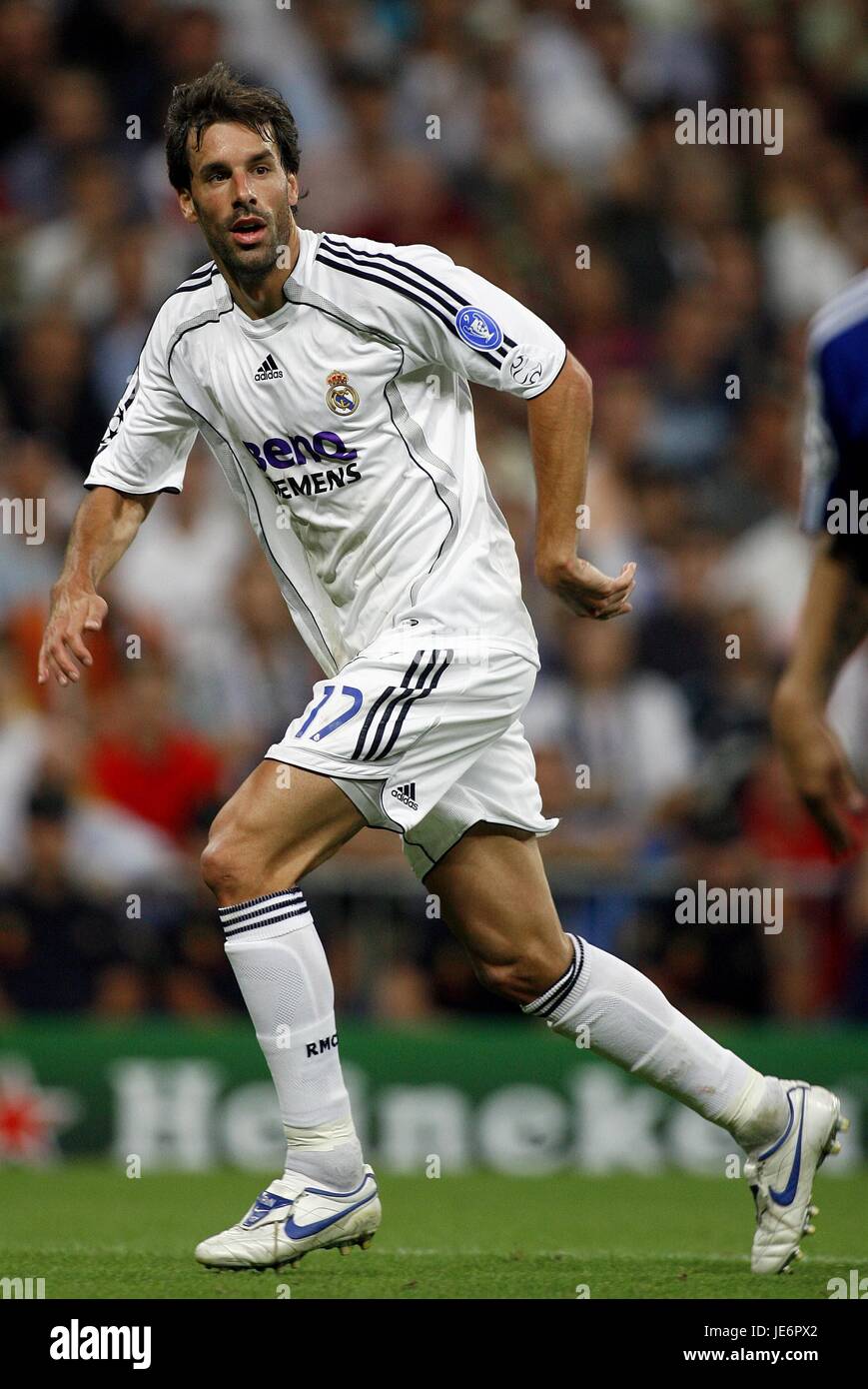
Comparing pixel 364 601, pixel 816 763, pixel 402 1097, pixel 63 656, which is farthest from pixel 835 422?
pixel 402 1097

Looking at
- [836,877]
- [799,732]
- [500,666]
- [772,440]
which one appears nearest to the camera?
[799,732]

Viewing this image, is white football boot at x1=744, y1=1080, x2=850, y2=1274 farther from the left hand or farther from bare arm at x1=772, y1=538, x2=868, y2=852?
bare arm at x1=772, y1=538, x2=868, y2=852

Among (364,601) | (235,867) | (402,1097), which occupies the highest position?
(364,601)

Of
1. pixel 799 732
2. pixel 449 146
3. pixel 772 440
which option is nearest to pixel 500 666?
pixel 799 732

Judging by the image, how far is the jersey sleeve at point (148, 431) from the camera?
209 inches

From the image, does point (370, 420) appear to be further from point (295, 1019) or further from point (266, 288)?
point (295, 1019)

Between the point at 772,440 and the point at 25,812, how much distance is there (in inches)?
180

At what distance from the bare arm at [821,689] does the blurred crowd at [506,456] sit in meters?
5.77

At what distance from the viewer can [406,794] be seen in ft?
16.2

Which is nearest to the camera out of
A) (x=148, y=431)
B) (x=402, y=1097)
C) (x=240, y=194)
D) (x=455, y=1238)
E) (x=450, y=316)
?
(x=240, y=194)

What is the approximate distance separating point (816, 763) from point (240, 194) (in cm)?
223

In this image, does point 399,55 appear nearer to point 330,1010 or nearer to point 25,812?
point 25,812

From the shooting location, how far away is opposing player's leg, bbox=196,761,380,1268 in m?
4.75

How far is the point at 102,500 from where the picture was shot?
17.6 feet
